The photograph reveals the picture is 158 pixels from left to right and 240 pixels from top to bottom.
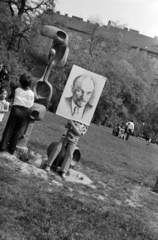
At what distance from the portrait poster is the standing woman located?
0.67 m

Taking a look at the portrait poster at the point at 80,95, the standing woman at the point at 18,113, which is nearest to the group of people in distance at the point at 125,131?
the portrait poster at the point at 80,95

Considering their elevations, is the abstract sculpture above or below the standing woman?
above

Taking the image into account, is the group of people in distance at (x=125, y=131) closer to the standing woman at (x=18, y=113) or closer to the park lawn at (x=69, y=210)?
the park lawn at (x=69, y=210)

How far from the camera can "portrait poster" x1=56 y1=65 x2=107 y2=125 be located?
→ 7.88m

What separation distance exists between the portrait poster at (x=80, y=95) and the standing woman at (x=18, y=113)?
0.67 meters

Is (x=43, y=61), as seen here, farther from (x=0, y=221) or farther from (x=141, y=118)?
(x=141, y=118)

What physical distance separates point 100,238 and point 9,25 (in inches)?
1086

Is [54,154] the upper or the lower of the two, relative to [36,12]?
lower

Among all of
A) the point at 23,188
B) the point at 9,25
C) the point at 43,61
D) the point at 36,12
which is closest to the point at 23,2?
the point at 36,12

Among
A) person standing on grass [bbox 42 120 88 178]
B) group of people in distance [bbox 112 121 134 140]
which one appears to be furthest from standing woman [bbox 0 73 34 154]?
group of people in distance [bbox 112 121 134 140]

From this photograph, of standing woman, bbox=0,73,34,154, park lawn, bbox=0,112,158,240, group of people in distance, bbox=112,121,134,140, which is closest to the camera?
park lawn, bbox=0,112,158,240

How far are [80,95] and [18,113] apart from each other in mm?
1339

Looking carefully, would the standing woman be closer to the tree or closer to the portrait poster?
the portrait poster

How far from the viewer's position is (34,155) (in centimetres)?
924
